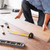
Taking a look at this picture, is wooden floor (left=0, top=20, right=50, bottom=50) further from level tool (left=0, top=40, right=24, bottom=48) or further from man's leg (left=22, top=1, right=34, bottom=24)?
man's leg (left=22, top=1, right=34, bottom=24)

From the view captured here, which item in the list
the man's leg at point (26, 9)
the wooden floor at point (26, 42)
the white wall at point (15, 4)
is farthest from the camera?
the white wall at point (15, 4)

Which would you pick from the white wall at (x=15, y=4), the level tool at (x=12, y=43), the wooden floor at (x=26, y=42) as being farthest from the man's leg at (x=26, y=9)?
the white wall at (x=15, y=4)

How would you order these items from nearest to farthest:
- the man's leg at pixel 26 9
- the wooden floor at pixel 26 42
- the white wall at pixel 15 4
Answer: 1. the wooden floor at pixel 26 42
2. the man's leg at pixel 26 9
3. the white wall at pixel 15 4

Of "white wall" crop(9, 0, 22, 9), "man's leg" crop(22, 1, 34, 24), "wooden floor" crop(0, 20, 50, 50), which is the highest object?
"white wall" crop(9, 0, 22, 9)

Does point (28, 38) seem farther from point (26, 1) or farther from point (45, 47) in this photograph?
point (26, 1)

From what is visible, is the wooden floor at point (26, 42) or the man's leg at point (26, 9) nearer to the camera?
the wooden floor at point (26, 42)

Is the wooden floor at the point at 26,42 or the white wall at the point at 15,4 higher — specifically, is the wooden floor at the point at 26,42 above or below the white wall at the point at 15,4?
below

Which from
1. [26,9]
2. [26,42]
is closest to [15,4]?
[26,9]

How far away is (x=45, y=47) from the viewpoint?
1073mm

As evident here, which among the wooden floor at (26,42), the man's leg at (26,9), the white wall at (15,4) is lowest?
the wooden floor at (26,42)

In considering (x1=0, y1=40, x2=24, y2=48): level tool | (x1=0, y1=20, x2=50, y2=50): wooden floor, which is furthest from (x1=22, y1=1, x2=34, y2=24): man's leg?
(x1=0, y1=40, x2=24, y2=48): level tool

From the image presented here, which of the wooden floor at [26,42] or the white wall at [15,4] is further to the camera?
the white wall at [15,4]

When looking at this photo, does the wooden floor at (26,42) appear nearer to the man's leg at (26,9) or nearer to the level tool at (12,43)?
the level tool at (12,43)

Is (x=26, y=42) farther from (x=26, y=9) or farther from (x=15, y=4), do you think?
(x=15, y=4)
